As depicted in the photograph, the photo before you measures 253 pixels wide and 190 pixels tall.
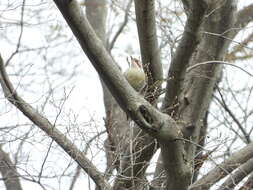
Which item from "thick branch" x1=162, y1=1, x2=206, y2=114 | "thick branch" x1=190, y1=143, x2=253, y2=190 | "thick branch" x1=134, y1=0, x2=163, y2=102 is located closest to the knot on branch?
"thick branch" x1=162, y1=1, x2=206, y2=114

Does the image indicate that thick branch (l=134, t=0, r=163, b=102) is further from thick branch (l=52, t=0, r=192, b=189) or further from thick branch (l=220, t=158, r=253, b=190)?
thick branch (l=220, t=158, r=253, b=190)

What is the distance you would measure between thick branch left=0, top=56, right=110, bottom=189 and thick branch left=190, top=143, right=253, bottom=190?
1001 millimetres

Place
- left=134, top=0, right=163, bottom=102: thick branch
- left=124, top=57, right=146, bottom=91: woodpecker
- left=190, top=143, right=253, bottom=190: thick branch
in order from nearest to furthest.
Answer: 1. left=134, top=0, right=163, bottom=102: thick branch
2. left=124, top=57, right=146, bottom=91: woodpecker
3. left=190, top=143, right=253, bottom=190: thick branch

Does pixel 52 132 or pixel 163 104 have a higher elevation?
pixel 52 132

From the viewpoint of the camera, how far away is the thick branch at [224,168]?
4955 millimetres

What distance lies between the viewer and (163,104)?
4.21 m

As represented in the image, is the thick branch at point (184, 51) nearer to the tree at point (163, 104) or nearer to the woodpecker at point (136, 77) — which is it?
the tree at point (163, 104)

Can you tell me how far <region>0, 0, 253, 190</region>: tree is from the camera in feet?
11.0

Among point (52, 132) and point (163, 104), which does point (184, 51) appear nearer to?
point (163, 104)

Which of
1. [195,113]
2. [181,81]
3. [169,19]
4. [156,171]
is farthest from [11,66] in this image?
[181,81]

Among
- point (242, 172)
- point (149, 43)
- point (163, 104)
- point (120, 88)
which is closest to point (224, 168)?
point (242, 172)

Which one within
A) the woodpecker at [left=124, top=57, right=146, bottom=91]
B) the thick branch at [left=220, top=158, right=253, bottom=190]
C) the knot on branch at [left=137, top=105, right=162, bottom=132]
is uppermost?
the woodpecker at [left=124, top=57, right=146, bottom=91]

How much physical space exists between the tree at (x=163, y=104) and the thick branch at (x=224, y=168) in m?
0.01

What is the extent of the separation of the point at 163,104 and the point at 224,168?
1134mm
